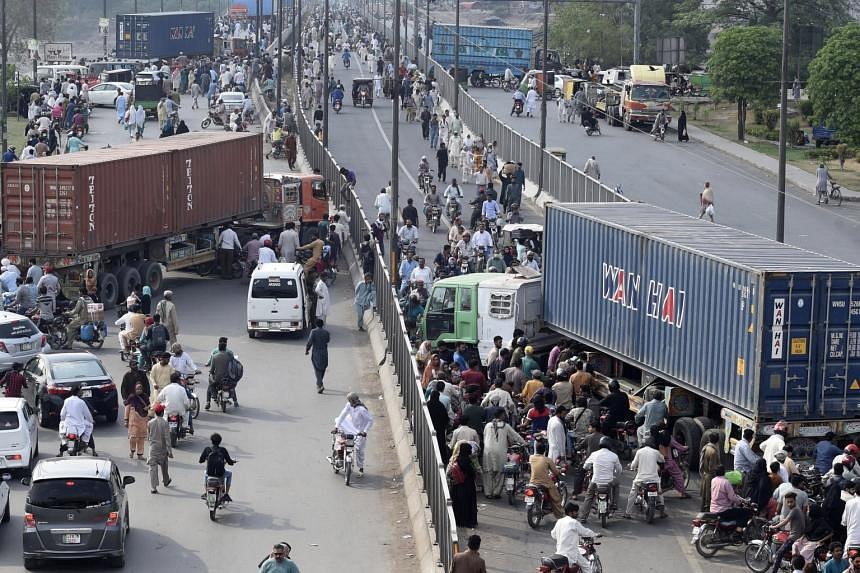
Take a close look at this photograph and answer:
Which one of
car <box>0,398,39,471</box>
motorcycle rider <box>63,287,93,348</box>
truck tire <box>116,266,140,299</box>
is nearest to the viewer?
car <box>0,398,39,471</box>

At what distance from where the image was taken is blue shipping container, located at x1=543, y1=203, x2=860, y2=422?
2283 centimetres

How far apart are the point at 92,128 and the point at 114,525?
54.1 meters

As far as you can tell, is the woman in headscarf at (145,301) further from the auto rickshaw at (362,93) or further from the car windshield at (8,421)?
the auto rickshaw at (362,93)

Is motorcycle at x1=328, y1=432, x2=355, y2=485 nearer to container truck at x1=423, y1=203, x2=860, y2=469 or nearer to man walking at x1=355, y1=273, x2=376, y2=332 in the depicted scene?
container truck at x1=423, y1=203, x2=860, y2=469

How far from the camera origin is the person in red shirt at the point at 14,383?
26.6m

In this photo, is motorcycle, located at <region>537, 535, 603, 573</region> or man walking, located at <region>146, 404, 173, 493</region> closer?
motorcycle, located at <region>537, 535, 603, 573</region>

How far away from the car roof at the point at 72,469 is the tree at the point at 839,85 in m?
42.5

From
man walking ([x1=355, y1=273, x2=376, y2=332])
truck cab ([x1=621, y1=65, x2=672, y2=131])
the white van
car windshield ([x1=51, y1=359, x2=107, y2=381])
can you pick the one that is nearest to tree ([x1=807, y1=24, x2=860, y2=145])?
truck cab ([x1=621, y1=65, x2=672, y2=131])

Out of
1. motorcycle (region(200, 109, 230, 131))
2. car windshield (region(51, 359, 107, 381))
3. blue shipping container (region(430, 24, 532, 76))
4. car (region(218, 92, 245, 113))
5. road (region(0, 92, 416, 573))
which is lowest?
road (region(0, 92, 416, 573))

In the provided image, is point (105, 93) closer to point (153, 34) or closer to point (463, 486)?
point (153, 34)

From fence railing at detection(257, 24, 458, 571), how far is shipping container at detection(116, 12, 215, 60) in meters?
56.3

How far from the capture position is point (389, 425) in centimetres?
2825

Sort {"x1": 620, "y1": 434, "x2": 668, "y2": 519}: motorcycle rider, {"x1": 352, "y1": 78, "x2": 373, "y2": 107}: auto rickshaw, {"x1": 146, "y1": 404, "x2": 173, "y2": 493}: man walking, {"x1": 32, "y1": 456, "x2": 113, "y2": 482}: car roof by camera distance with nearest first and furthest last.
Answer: {"x1": 32, "y1": 456, "x2": 113, "y2": 482}: car roof
{"x1": 620, "y1": 434, "x2": 668, "y2": 519}: motorcycle rider
{"x1": 146, "y1": 404, "x2": 173, "y2": 493}: man walking
{"x1": 352, "y1": 78, "x2": 373, "y2": 107}: auto rickshaw

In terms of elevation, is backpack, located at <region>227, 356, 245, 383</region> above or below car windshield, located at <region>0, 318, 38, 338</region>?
below
